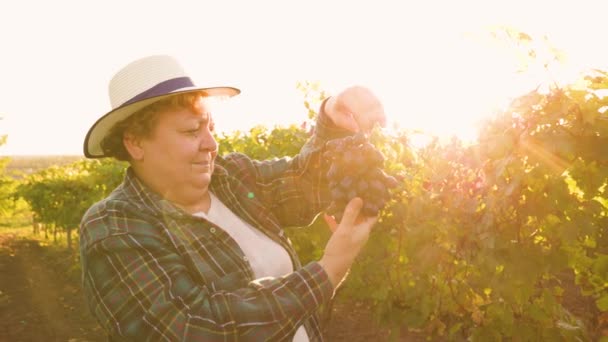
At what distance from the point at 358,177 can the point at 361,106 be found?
16.6 inches

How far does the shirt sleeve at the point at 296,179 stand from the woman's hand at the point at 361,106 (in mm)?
126

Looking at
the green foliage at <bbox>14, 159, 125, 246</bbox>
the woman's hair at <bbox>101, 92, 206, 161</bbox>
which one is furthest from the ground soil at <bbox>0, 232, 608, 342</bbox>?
the woman's hair at <bbox>101, 92, 206, 161</bbox>

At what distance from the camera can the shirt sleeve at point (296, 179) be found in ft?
8.29

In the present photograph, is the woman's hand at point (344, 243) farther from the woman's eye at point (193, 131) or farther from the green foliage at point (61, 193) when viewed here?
the green foliage at point (61, 193)

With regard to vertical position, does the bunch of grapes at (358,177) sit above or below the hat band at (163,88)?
below

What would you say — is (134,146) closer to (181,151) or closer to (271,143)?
(181,151)

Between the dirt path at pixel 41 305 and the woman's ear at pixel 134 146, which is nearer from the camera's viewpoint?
the woman's ear at pixel 134 146

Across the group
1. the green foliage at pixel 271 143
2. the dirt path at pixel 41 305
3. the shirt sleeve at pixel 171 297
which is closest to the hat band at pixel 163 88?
the shirt sleeve at pixel 171 297

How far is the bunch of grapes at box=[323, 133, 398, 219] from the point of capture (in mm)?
1955

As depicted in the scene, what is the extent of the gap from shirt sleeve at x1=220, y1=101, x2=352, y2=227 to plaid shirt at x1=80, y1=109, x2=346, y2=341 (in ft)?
1.47

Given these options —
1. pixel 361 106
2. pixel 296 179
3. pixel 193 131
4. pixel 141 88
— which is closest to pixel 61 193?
pixel 296 179

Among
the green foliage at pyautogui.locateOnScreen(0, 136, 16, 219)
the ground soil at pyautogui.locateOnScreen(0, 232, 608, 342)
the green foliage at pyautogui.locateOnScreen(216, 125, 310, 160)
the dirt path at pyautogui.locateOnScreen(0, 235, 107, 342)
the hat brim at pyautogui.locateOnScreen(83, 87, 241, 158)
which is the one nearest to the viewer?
the hat brim at pyautogui.locateOnScreen(83, 87, 241, 158)

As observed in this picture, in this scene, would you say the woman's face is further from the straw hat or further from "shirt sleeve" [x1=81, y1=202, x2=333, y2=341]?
"shirt sleeve" [x1=81, y1=202, x2=333, y2=341]

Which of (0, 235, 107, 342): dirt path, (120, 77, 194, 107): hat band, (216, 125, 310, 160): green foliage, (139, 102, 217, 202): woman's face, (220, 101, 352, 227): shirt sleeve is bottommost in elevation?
(0, 235, 107, 342): dirt path
